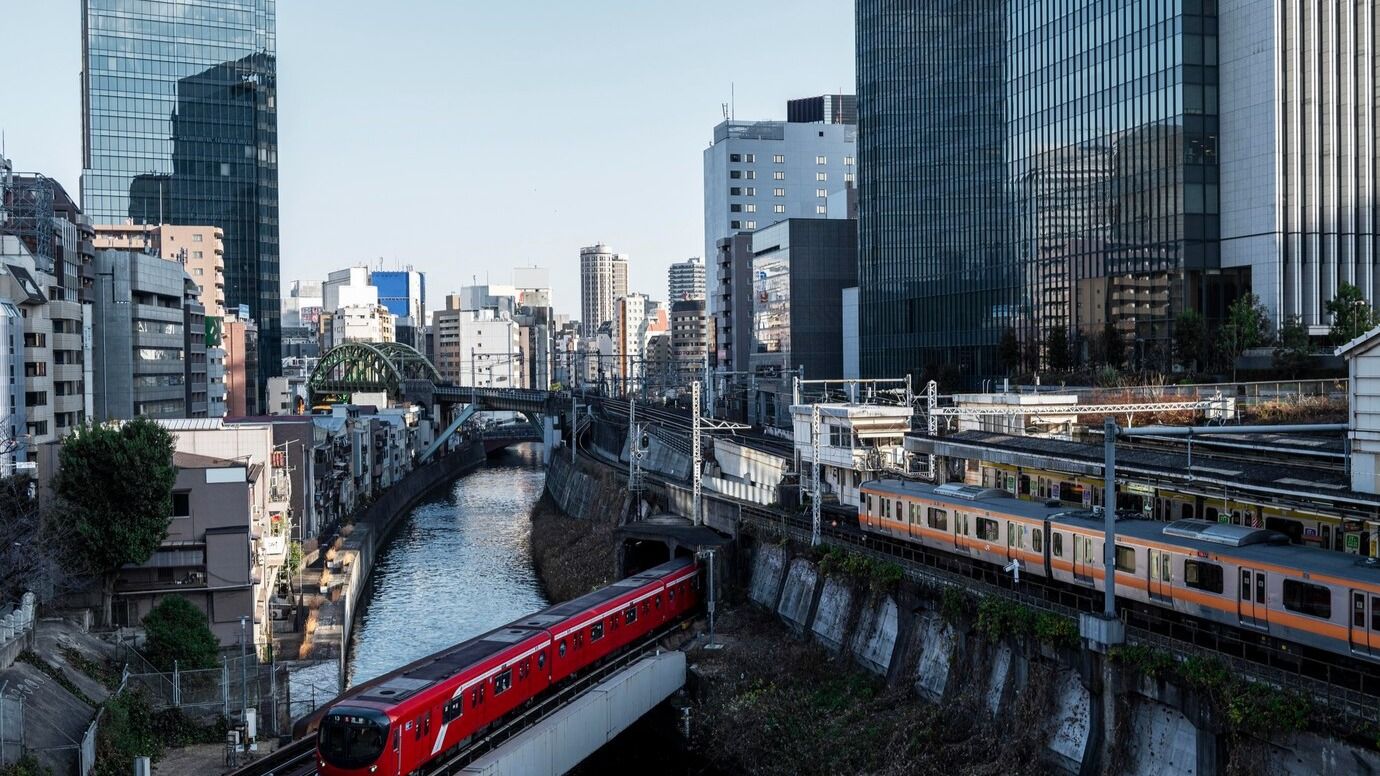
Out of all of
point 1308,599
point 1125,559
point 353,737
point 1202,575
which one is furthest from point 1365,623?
point 353,737

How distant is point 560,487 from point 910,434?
42.4 meters

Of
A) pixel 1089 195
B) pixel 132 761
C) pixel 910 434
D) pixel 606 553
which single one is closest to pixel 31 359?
pixel 606 553

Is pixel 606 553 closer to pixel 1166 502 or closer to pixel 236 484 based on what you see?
pixel 236 484

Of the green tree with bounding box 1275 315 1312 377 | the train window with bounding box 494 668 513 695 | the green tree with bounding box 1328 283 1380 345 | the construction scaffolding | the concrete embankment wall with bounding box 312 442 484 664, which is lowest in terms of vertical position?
the concrete embankment wall with bounding box 312 442 484 664

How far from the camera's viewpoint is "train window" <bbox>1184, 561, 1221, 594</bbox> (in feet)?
81.2

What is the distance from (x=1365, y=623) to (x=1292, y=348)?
43127 mm

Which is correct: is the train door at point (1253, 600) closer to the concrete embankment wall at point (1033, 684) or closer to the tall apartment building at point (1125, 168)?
the concrete embankment wall at point (1033, 684)

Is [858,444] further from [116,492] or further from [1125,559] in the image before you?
[116,492]

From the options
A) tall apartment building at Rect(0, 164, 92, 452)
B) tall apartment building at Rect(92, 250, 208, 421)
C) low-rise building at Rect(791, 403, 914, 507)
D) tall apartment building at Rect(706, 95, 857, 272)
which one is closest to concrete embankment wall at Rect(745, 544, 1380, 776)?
low-rise building at Rect(791, 403, 914, 507)

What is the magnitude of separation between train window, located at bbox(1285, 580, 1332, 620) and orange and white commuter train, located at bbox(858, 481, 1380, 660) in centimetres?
2

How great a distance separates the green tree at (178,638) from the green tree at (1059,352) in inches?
2109

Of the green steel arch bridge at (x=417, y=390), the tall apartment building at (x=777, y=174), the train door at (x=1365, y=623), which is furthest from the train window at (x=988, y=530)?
the tall apartment building at (x=777, y=174)

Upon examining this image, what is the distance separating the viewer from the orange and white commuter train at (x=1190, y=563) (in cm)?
2177

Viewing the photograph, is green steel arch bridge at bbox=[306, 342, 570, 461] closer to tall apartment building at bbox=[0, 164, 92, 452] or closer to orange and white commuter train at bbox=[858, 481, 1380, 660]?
tall apartment building at bbox=[0, 164, 92, 452]
